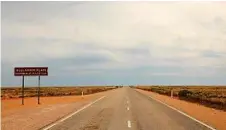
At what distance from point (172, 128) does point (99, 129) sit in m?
3.13

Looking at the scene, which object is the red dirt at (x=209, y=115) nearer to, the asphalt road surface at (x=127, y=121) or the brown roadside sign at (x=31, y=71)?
the asphalt road surface at (x=127, y=121)

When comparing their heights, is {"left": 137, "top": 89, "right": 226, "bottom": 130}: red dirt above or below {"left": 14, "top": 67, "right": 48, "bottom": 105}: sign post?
below

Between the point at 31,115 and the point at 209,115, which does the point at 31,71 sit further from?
the point at 209,115

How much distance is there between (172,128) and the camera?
16031 millimetres

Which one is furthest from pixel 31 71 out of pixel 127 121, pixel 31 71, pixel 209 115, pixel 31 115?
pixel 127 121

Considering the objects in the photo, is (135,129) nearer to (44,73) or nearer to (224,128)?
(224,128)

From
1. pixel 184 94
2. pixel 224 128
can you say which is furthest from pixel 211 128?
pixel 184 94

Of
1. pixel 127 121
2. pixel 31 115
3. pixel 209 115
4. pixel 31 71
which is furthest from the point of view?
pixel 31 71

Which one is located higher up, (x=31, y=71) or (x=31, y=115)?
(x=31, y=71)

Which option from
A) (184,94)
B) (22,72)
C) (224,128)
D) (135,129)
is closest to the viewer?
(135,129)

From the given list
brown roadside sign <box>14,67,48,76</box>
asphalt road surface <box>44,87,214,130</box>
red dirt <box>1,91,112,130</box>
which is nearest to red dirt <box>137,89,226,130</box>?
asphalt road surface <box>44,87,214,130</box>

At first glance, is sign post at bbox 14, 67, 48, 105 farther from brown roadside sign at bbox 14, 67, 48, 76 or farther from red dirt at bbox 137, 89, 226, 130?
red dirt at bbox 137, 89, 226, 130

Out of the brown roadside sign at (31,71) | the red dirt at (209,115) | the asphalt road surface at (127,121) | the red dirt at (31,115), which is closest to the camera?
the asphalt road surface at (127,121)

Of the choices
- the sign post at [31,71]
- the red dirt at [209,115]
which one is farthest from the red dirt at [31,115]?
the red dirt at [209,115]
